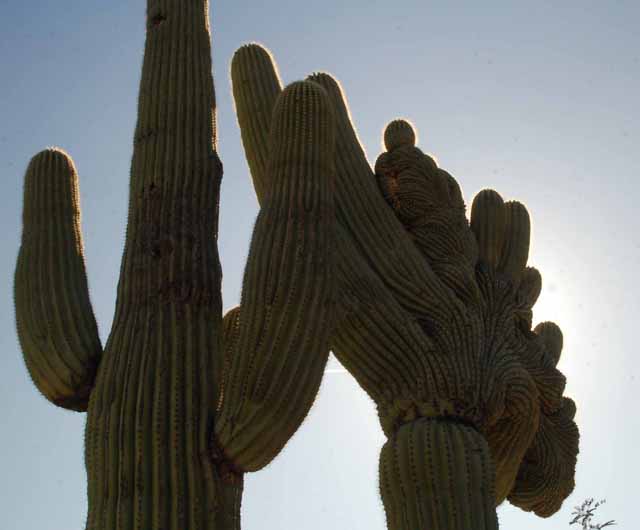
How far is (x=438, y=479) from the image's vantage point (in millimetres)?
6199

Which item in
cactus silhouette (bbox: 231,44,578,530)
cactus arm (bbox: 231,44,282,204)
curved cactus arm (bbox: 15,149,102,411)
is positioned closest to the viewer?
curved cactus arm (bbox: 15,149,102,411)

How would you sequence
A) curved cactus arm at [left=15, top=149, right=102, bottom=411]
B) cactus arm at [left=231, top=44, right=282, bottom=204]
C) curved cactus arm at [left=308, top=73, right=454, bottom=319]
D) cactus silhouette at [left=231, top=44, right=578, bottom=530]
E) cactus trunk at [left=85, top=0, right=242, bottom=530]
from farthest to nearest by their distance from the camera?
1. cactus arm at [left=231, top=44, right=282, bottom=204]
2. curved cactus arm at [left=308, top=73, right=454, bottom=319]
3. cactus silhouette at [left=231, top=44, right=578, bottom=530]
4. curved cactus arm at [left=15, top=149, right=102, bottom=411]
5. cactus trunk at [left=85, top=0, right=242, bottom=530]

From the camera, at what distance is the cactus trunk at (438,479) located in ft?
20.3

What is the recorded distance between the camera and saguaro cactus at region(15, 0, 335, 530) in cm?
484

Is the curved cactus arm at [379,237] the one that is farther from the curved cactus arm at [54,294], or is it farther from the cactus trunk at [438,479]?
the curved cactus arm at [54,294]

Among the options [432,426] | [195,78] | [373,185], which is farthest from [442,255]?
[195,78]

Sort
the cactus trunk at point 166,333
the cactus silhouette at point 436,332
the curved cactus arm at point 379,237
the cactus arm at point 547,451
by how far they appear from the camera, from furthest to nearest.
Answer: the cactus arm at point 547,451 < the curved cactus arm at point 379,237 < the cactus silhouette at point 436,332 < the cactus trunk at point 166,333

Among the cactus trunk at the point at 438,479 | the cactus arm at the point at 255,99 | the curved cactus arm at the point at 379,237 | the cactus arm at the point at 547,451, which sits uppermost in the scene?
the cactus arm at the point at 255,99

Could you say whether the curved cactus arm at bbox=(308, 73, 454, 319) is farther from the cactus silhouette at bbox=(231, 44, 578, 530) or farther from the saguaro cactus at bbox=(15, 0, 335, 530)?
the saguaro cactus at bbox=(15, 0, 335, 530)

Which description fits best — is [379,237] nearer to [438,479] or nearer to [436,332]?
[436,332]

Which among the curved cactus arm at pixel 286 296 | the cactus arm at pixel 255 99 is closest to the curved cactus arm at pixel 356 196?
the cactus arm at pixel 255 99

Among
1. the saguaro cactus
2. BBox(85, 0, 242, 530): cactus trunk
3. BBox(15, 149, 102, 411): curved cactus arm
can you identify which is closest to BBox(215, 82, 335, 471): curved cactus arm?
the saguaro cactus

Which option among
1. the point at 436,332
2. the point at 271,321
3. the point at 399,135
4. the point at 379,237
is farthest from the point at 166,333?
the point at 399,135

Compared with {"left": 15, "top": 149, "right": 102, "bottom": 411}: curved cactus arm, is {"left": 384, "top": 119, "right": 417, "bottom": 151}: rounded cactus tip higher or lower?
higher
